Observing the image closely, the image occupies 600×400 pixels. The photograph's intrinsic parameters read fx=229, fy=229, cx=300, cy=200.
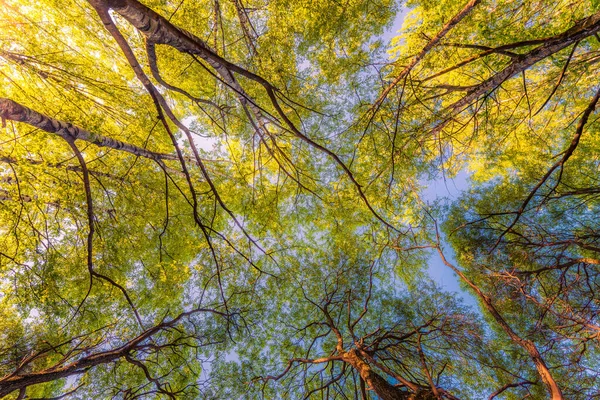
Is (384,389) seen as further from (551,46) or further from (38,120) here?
(38,120)

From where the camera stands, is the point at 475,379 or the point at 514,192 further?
the point at 514,192

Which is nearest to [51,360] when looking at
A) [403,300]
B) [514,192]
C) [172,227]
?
[172,227]

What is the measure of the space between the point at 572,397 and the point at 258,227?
8557 mm

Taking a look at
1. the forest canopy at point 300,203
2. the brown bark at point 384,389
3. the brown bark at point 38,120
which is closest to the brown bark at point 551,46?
the forest canopy at point 300,203

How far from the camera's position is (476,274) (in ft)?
24.2

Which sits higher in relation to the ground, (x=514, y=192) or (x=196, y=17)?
(x=196, y=17)

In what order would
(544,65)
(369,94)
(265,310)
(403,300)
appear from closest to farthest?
(544,65) → (369,94) → (265,310) → (403,300)

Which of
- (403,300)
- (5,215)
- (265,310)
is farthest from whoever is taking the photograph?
(403,300)

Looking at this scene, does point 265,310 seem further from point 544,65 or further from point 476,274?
point 544,65

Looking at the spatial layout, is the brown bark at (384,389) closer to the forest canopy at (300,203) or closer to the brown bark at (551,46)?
the forest canopy at (300,203)

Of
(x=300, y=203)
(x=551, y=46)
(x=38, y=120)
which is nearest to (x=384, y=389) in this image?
(x=551, y=46)

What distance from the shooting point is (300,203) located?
24.8ft

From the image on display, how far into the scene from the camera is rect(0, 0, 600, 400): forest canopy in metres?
4.25

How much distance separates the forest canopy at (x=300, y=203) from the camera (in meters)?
4.25
